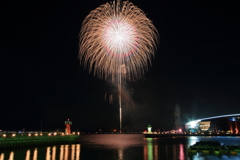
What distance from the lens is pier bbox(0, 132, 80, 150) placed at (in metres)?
54.5

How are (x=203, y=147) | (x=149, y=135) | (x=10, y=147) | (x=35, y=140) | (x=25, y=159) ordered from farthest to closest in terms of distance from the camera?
(x=149, y=135), (x=35, y=140), (x=10, y=147), (x=203, y=147), (x=25, y=159)

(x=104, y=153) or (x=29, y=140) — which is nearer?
(x=104, y=153)

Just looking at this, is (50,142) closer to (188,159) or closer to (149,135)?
(188,159)

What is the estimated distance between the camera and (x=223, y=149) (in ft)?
145

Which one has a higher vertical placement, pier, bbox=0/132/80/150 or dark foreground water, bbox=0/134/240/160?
pier, bbox=0/132/80/150

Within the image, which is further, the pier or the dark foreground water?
the pier

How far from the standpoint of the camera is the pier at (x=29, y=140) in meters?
54.5

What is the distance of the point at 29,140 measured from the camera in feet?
207

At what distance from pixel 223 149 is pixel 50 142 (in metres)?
49.5

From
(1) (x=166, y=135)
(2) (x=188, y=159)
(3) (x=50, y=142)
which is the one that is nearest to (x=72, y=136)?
(3) (x=50, y=142)

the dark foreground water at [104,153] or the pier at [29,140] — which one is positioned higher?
the pier at [29,140]

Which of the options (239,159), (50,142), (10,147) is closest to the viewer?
(239,159)

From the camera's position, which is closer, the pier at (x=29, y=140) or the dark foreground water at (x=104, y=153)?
the dark foreground water at (x=104, y=153)

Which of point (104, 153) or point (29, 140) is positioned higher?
point (29, 140)
